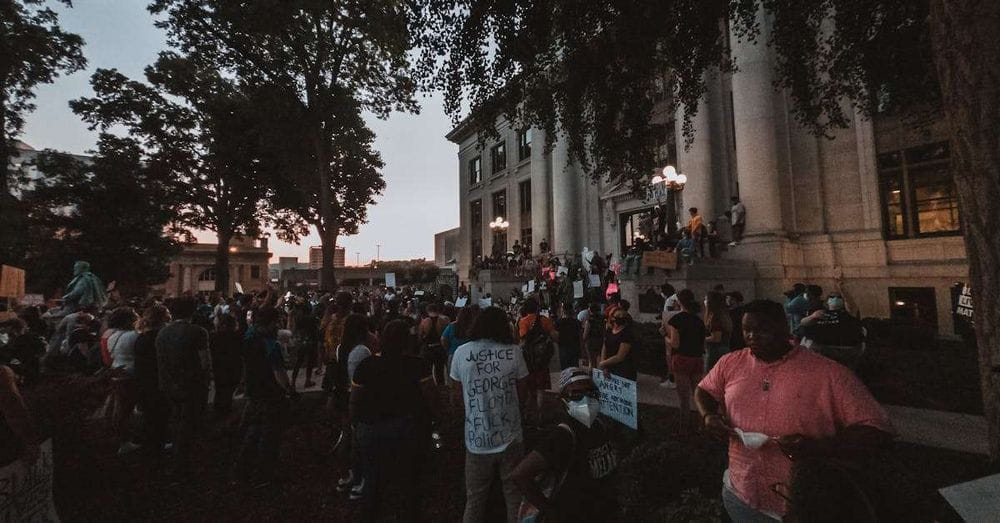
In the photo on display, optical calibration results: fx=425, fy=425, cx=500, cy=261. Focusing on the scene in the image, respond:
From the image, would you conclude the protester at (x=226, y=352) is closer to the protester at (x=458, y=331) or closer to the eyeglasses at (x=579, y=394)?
the protester at (x=458, y=331)

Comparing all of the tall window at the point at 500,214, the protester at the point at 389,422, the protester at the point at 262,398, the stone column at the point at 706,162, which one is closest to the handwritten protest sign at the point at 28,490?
the protester at the point at 262,398

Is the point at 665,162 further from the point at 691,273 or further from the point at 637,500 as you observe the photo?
the point at 637,500

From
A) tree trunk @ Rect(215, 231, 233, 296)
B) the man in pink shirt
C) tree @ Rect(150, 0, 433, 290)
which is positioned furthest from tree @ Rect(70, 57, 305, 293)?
the man in pink shirt

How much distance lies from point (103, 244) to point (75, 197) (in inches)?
122

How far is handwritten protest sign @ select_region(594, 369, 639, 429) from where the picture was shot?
450cm

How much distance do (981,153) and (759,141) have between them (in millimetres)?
14308

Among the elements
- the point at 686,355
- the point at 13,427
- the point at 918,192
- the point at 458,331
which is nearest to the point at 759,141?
the point at 918,192

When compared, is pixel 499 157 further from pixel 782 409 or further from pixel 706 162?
pixel 782 409

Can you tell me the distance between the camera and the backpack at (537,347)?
21.3 feet

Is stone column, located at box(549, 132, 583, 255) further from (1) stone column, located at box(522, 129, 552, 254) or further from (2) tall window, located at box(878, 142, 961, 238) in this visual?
(2) tall window, located at box(878, 142, 961, 238)

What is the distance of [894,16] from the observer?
592 cm

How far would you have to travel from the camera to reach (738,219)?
609 inches

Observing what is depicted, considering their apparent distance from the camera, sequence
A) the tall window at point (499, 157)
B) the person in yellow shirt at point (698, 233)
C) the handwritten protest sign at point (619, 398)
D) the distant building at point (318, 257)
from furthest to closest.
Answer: the distant building at point (318, 257)
the tall window at point (499, 157)
the person in yellow shirt at point (698, 233)
the handwritten protest sign at point (619, 398)

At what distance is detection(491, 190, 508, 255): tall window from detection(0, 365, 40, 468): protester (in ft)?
99.0
